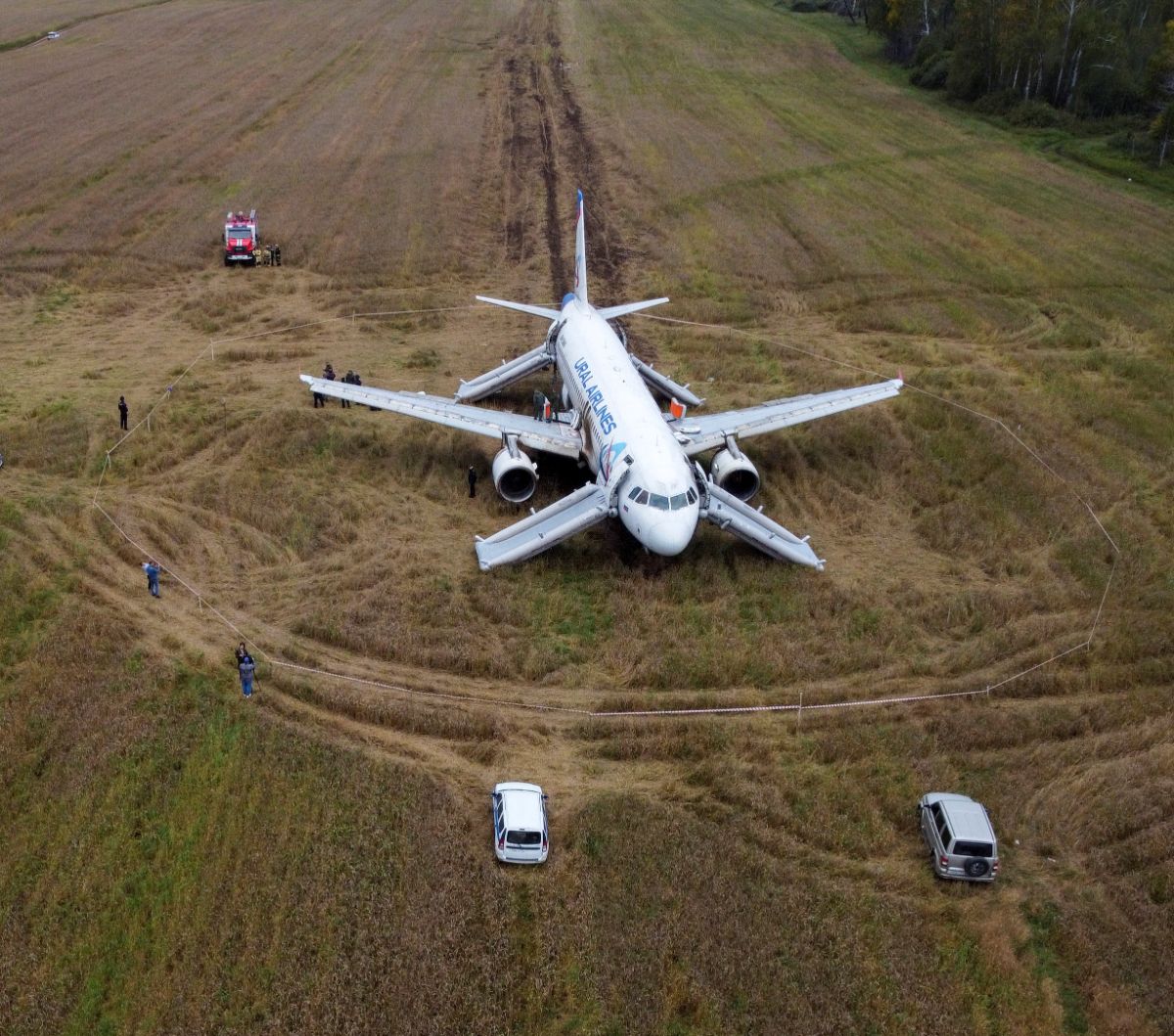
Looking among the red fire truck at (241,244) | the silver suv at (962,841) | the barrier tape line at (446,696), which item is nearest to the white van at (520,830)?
the barrier tape line at (446,696)

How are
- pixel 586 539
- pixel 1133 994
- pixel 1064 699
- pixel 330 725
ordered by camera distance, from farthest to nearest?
pixel 586 539 → pixel 1064 699 → pixel 330 725 → pixel 1133 994

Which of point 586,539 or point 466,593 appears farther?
point 586,539

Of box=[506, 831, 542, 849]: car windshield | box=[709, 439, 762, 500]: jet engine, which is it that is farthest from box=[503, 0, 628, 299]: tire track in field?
box=[506, 831, 542, 849]: car windshield

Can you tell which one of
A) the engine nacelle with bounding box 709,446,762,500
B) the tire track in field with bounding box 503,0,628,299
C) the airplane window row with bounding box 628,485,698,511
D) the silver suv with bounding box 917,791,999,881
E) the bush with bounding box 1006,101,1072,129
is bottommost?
the bush with bounding box 1006,101,1072,129

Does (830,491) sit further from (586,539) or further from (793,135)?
(793,135)

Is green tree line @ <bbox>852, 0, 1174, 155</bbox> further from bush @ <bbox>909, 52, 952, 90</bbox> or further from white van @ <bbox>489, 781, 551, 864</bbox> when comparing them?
white van @ <bbox>489, 781, 551, 864</bbox>

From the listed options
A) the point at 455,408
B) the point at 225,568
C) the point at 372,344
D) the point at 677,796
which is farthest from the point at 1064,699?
the point at 372,344
